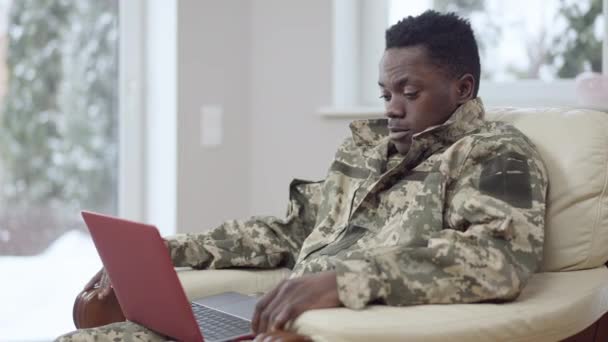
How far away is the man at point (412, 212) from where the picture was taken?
1379mm

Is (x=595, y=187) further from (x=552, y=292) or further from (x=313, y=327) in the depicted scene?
(x=313, y=327)

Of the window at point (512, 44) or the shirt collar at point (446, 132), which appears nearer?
the shirt collar at point (446, 132)

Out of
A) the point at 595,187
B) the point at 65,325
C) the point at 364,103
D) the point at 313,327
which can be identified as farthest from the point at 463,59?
the point at 65,325

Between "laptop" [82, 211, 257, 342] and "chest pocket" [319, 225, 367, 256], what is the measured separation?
0.19 m

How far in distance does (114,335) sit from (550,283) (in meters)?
0.78

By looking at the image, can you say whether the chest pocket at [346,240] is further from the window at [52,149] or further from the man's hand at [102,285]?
the window at [52,149]

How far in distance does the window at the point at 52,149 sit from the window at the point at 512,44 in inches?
31.1

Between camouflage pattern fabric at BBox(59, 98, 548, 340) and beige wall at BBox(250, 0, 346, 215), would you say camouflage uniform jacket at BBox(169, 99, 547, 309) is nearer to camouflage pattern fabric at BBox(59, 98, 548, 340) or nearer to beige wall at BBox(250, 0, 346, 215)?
camouflage pattern fabric at BBox(59, 98, 548, 340)

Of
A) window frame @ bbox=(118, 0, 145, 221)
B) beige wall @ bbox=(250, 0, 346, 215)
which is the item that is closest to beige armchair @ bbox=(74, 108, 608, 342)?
beige wall @ bbox=(250, 0, 346, 215)

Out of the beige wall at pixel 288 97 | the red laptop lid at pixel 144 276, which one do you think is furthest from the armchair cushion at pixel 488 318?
the beige wall at pixel 288 97

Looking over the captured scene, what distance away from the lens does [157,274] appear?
1393 millimetres

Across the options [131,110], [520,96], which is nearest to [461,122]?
[520,96]

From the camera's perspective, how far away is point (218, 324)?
62.1 inches

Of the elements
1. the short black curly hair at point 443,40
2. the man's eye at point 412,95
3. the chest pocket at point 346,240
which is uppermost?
the short black curly hair at point 443,40
